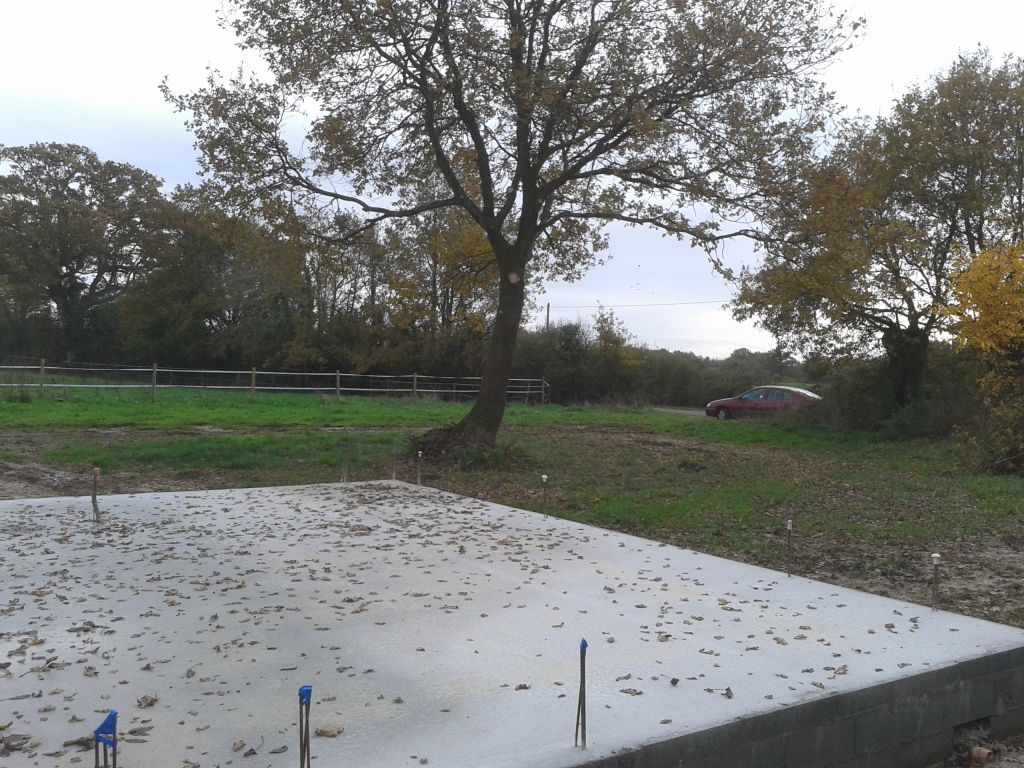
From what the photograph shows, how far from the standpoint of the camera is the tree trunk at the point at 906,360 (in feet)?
70.3

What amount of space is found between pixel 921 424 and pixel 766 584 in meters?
15.4

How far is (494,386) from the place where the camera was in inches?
569

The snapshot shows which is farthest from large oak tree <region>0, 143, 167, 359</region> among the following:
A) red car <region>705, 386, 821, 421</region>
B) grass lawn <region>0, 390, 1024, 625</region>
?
red car <region>705, 386, 821, 421</region>

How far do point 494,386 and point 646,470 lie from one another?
278 cm

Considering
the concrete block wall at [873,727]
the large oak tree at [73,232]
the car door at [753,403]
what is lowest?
the concrete block wall at [873,727]

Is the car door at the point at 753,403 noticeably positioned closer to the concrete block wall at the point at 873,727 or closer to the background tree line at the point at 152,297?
the background tree line at the point at 152,297

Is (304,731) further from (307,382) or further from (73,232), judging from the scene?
(73,232)

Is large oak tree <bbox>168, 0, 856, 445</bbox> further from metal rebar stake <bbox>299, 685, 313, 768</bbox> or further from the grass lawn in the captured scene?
metal rebar stake <bbox>299, 685, 313, 768</bbox>

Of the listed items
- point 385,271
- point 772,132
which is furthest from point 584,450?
point 772,132

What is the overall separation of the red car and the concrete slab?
63.2 feet

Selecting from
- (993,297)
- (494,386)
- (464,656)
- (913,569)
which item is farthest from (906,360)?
(464,656)

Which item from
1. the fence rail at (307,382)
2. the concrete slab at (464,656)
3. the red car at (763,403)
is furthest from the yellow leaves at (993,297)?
the fence rail at (307,382)

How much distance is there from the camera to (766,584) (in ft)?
22.3

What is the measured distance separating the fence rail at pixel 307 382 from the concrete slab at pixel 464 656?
62.2ft
